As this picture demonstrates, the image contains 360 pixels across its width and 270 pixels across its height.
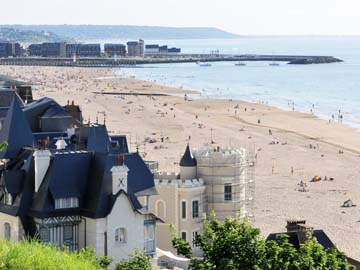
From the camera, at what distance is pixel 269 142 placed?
7219 cm

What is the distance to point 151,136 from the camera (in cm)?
7344

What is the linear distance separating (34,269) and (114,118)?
243ft

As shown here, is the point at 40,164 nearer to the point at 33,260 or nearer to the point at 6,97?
the point at 33,260

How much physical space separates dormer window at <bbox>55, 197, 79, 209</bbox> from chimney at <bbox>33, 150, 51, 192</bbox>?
27.1 inches

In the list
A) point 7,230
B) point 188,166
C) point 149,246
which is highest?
point 188,166

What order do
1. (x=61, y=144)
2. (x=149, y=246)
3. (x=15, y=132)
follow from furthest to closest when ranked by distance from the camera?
(x=61, y=144), (x=15, y=132), (x=149, y=246)

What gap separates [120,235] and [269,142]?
51865 millimetres

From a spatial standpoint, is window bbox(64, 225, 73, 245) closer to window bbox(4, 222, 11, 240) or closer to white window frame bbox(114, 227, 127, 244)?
white window frame bbox(114, 227, 127, 244)

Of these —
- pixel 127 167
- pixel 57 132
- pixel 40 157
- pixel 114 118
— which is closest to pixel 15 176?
pixel 40 157

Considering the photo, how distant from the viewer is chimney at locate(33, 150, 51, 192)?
21078mm

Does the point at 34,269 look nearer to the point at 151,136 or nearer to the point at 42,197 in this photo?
the point at 42,197

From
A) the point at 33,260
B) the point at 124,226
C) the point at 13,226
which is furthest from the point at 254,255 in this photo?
the point at 13,226

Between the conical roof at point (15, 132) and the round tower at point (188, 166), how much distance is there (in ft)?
17.0

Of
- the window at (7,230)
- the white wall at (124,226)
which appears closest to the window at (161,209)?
the white wall at (124,226)
